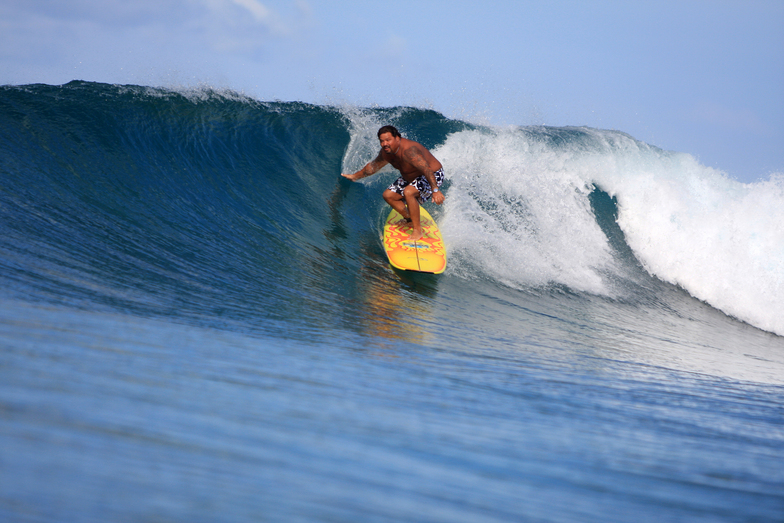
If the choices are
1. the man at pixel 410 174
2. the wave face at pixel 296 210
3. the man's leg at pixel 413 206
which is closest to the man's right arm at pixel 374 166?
the man at pixel 410 174

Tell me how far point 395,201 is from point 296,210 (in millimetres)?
1365

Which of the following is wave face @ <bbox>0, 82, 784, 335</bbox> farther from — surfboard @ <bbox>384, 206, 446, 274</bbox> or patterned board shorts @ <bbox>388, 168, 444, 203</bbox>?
patterned board shorts @ <bbox>388, 168, 444, 203</bbox>

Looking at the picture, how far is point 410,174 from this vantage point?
6.17 meters

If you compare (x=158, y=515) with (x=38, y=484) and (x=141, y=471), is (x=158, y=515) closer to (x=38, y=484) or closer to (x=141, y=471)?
(x=141, y=471)

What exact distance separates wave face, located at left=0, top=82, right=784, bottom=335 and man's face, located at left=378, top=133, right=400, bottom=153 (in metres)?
1.11

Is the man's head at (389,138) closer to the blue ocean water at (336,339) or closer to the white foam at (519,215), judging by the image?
the blue ocean water at (336,339)

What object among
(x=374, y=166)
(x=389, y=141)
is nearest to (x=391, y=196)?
(x=389, y=141)

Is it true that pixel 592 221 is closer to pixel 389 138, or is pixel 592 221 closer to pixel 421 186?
pixel 421 186

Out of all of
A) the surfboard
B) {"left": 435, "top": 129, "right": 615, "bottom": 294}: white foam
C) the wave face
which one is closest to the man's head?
the surfboard

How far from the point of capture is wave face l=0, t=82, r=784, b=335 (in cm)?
396

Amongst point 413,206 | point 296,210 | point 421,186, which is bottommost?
point 296,210

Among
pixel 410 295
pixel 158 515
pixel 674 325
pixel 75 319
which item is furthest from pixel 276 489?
pixel 674 325

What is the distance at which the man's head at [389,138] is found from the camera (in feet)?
19.1

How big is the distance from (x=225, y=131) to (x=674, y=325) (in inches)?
265
